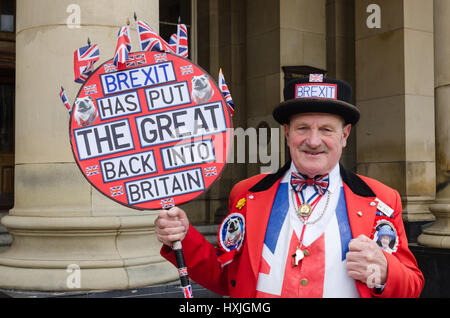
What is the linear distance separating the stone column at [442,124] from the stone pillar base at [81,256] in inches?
172

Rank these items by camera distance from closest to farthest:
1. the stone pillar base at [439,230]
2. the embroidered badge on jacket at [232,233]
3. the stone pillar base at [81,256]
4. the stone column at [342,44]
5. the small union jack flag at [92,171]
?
the small union jack flag at [92,171] → the embroidered badge on jacket at [232,233] → the stone pillar base at [81,256] → the stone pillar base at [439,230] → the stone column at [342,44]

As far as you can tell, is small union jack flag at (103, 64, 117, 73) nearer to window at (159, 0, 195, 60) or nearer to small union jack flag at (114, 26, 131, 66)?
small union jack flag at (114, 26, 131, 66)

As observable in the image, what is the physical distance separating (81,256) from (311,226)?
3.27 meters

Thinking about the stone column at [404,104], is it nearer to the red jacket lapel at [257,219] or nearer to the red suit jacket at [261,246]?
the red suit jacket at [261,246]

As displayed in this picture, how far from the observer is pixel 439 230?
758 centimetres

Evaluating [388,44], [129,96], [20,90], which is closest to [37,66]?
[20,90]

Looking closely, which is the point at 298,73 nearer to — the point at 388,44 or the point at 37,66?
the point at 388,44

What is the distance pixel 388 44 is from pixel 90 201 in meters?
6.92

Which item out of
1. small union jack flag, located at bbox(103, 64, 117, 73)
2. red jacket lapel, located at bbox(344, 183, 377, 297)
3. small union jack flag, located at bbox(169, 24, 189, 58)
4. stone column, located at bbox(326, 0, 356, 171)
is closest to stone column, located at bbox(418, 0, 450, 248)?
stone column, located at bbox(326, 0, 356, 171)

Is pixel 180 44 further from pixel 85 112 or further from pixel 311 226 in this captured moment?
pixel 311 226

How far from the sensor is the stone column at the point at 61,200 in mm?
4984

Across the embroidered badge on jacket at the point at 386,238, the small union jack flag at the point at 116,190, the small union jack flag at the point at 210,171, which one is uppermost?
the small union jack flag at the point at 210,171

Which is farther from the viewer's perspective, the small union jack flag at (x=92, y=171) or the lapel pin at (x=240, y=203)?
the lapel pin at (x=240, y=203)

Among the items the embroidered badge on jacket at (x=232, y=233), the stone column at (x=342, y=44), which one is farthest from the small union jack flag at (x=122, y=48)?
the stone column at (x=342, y=44)
